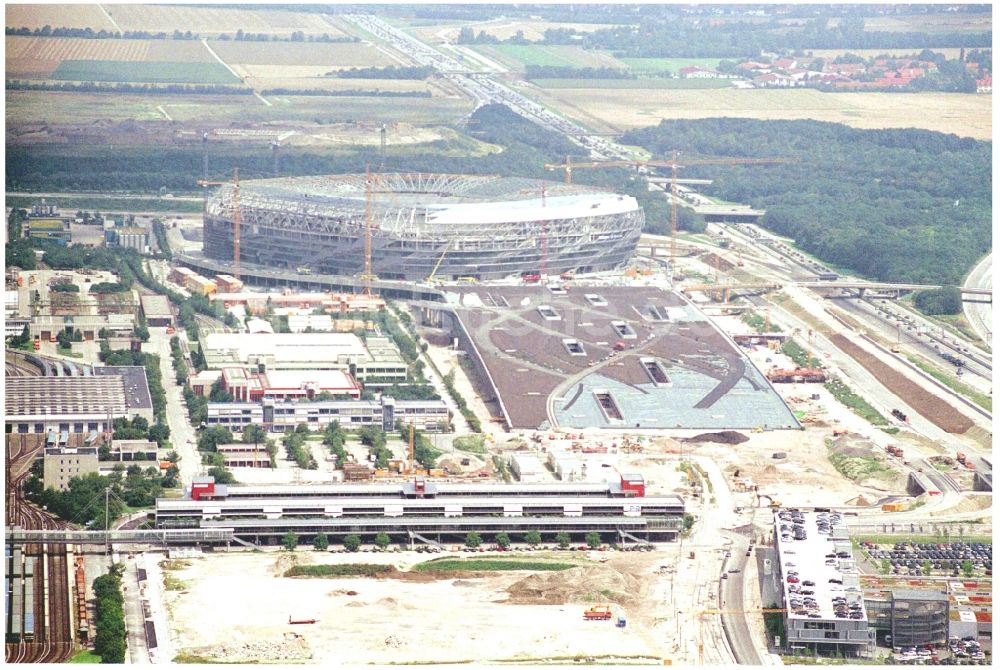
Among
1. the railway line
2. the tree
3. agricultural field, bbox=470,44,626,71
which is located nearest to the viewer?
the railway line

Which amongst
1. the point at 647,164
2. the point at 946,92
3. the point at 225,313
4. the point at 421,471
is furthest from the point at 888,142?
the point at 421,471

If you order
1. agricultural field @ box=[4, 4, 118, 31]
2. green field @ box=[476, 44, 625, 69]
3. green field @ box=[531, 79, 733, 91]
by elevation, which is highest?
agricultural field @ box=[4, 4, 118, 31]

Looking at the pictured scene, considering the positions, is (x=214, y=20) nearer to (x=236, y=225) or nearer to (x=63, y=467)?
(x=236, y=225)

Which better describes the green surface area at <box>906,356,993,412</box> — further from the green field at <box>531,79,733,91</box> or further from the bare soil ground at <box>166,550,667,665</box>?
the green field at <box>531,79,733,91</box>

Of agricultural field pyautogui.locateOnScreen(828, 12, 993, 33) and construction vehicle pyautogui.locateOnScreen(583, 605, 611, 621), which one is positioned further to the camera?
agricultural field pyautogui.locateOnScreen(828, 12, 993, 33)

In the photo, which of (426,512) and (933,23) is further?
(933,23)

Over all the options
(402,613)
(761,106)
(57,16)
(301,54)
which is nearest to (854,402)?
(402,613)

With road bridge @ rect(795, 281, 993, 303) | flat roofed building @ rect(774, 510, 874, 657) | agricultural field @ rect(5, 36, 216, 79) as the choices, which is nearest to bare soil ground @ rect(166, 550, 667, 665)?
flat roofed building @ rect(774, 510, 874, 657)
